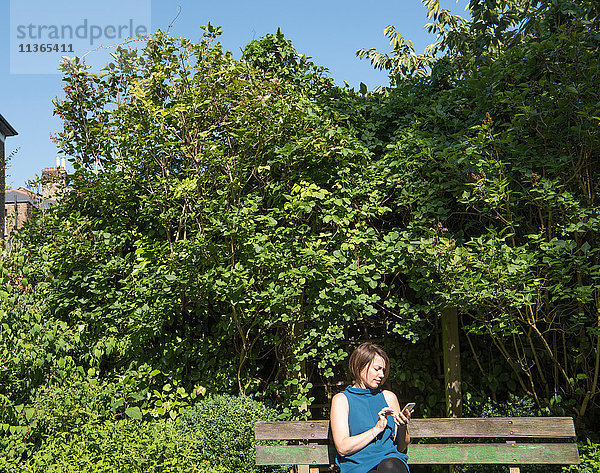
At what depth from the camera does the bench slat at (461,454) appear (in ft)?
13.5

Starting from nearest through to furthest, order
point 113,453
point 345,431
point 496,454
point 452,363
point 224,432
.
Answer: point 345,431 < point 113,453 < point 496,454 < point 224,432 < point 452,363

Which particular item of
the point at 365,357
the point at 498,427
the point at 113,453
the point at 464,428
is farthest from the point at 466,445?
the point at 113,453

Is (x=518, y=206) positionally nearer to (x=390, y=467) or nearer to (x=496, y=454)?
(x=496, y=454)

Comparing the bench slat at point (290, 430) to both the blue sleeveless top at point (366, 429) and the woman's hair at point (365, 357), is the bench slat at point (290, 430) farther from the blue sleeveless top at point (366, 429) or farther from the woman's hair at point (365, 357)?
the woman's hair at point (365, 357)

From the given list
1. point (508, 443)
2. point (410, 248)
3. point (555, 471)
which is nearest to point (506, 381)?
point (555, 471)

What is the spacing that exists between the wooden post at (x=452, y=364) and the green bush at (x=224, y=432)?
1.83 metres

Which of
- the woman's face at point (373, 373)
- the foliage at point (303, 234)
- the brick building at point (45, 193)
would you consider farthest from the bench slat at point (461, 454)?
the brick building at point (45, 193)

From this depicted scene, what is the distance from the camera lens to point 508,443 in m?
4.17

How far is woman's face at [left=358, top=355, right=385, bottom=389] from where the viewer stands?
3270mm

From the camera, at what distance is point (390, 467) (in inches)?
122

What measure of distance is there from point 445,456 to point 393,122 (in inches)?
130

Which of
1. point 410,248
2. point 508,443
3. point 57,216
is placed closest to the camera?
→ point 508,443

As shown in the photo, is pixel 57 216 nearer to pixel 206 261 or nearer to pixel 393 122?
pixel 206 261

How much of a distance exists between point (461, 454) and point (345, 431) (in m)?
1.52
